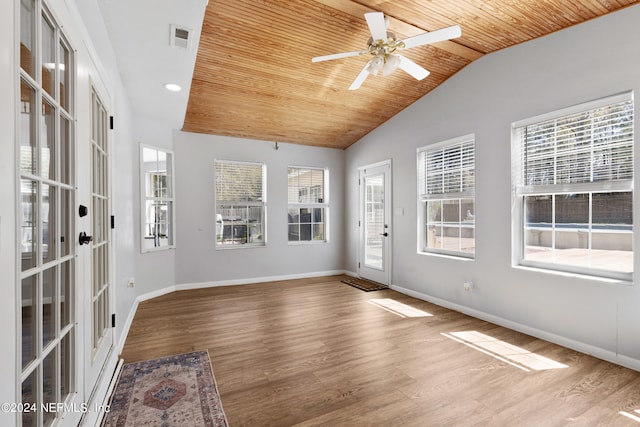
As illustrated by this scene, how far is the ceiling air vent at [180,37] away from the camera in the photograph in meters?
2.56

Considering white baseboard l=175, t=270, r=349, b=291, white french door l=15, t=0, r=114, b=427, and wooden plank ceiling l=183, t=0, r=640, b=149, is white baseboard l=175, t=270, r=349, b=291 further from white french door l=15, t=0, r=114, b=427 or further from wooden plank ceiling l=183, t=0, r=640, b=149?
white french door l=15, t=0, r=114, b=427

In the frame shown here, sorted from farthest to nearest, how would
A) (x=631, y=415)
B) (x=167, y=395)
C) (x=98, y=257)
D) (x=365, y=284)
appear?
1. (x=365, y=284)
2. (x=98, y=257)
3. (x=167, y=395)
4. (x=631, y=415)

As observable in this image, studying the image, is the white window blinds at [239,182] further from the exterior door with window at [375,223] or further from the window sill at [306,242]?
the exterior door with window at [375,223]

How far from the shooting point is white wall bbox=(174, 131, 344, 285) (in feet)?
16.9

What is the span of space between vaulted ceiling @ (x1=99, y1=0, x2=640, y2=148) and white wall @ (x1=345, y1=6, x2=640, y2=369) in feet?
0.68

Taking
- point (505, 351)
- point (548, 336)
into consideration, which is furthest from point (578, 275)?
point (505, 351)

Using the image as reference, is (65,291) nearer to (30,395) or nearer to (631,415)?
(30,395)

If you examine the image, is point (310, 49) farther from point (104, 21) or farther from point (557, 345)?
point (557, 345)

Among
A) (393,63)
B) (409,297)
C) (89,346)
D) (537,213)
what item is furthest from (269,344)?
(537,213)

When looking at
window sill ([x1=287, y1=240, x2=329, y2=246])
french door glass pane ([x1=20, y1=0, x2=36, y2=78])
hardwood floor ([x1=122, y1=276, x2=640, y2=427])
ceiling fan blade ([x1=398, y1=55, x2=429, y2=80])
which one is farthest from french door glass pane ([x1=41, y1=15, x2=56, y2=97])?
window sill ([x1=287, y1=240, x2=329, y2=246])

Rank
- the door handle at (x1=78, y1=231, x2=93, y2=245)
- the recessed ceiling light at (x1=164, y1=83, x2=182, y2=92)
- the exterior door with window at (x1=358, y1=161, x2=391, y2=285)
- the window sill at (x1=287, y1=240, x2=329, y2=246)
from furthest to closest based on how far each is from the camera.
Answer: the window sill at (x1=287, y1=240, x2=329, y2=246) < the exterior door with window at (x1=358, y1=161, x2=391, y2=285) < the recessed ceiling light at (x1=164, y1=83, x2=182, y2=92) < the door handle at (x1=78, y1=231, x2=93, y2=245)

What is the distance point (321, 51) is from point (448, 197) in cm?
245

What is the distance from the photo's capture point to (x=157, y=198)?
4.75 metres

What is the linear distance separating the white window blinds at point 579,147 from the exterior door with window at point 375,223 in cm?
216
